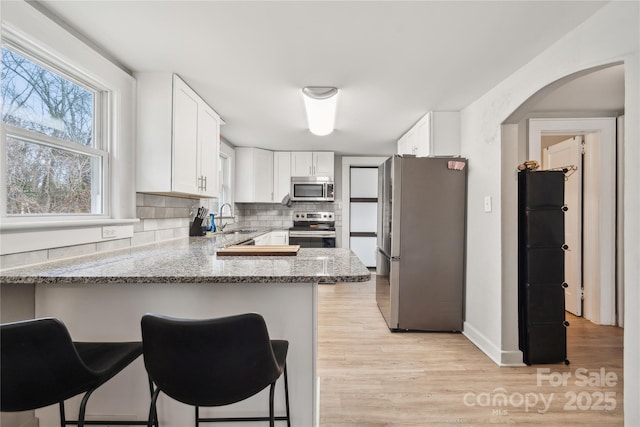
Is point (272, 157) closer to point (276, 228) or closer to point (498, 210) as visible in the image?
point (276, 228)

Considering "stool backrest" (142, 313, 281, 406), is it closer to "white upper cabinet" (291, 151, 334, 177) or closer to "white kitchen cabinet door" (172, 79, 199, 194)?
"white kitchen cabinet door" (172, 79, 199, 194)

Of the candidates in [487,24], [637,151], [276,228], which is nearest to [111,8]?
[487,24]

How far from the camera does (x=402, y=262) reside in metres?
2.83

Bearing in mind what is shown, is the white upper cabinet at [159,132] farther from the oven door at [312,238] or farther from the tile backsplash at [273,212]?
the tile backsplash at [273,212]

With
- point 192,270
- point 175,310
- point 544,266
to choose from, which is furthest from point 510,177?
point 175,310

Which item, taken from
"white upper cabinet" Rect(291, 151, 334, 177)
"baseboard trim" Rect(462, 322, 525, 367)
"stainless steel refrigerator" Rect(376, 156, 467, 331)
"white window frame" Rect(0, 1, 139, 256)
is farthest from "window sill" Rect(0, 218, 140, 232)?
"white upper cabinet" Rect(291, 151, 334, 177)

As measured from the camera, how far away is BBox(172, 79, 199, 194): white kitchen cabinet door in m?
2.20

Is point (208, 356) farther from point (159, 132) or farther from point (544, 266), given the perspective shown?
point (544, 266)

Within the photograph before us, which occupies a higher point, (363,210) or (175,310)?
(363,210)

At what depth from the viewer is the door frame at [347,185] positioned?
5.17 meters

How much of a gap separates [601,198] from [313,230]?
349 centimetres

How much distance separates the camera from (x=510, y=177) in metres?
2.26

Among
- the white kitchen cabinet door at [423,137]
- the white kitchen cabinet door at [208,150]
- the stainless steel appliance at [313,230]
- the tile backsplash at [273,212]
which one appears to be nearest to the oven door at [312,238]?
the stainless steel appliance at [313,230]

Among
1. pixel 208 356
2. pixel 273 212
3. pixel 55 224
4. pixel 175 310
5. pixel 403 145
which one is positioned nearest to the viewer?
pixel 208 356
